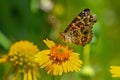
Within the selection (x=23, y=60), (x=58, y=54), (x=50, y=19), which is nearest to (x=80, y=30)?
(x=58, y=54)

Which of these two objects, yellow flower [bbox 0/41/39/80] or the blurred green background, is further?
the blurred green background

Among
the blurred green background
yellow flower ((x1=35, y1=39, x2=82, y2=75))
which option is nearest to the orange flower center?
yellow flower ((x1=35, y1=39, x2=82, y2=75))

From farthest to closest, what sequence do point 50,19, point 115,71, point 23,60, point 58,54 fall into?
point 50,19 → point 23,60 → point 58,54 → point 115,71

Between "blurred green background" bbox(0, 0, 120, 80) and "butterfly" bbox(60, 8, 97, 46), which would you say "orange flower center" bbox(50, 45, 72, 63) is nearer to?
"butterfly" bbox(60, 8, 97, 46)

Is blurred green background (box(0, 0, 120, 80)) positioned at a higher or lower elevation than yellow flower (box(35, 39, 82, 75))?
higher

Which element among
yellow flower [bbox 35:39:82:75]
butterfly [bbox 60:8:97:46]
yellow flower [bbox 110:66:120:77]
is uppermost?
butterfly [bbox 60:8:97:46]

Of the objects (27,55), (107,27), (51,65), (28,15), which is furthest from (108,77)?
(28,15)

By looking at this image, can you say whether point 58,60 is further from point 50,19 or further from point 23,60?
point 50,19

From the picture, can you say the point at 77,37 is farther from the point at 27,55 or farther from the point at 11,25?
the point at 11,25
